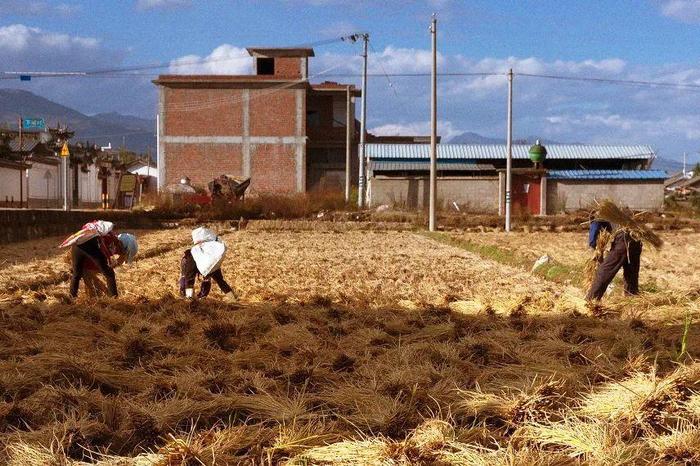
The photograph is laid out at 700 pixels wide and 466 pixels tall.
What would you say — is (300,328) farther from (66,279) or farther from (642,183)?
(642,183)

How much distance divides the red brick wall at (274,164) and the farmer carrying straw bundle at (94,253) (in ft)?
118

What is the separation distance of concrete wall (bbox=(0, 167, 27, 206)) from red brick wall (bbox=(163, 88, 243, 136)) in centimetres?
807

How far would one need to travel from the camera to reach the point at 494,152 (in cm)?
4556

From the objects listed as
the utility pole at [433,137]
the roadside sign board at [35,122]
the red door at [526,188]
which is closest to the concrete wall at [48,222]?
the utility pole at [433,137]

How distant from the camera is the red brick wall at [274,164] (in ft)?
151

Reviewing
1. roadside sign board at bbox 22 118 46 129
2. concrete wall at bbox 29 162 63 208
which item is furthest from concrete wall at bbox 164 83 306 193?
roadside sign board at bbox 22 118 46 129

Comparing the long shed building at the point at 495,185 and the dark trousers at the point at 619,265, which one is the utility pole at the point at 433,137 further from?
the dark trousers at the point at 619,265

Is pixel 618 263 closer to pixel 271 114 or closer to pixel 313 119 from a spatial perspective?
pixel 271 114

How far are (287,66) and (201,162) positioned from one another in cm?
721

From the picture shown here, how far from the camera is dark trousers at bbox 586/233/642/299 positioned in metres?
9.49

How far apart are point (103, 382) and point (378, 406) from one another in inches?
65.9

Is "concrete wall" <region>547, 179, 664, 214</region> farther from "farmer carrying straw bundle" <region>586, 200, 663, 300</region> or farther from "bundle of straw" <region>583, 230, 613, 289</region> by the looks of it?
"farmer carrying straw bundle" <region>586, 200, 663, 300</region>

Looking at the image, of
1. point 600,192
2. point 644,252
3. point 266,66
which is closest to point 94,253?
point 644,252

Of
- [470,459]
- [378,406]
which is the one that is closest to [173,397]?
[378,406]
